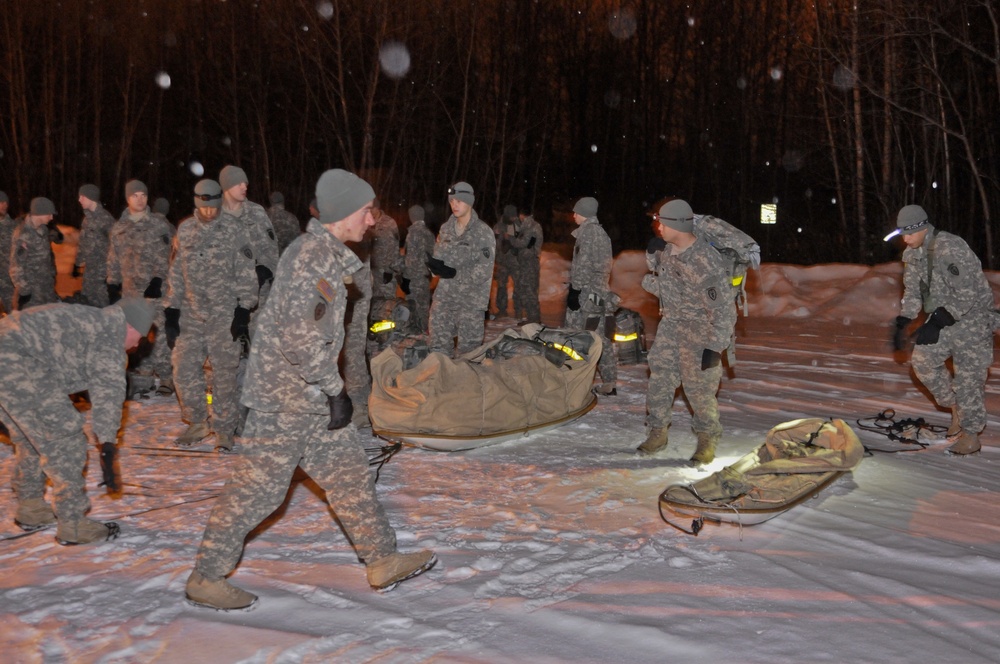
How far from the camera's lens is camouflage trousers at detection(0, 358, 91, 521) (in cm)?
448

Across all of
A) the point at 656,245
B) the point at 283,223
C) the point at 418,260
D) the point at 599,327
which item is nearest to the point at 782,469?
the point at 656,245

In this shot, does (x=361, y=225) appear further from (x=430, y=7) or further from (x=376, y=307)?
(x=430, y=7)

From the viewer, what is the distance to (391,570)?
4.16 metres

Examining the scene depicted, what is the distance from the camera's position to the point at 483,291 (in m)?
7.88

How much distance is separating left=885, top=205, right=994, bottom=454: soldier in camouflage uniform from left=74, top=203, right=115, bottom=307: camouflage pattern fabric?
8.34 m

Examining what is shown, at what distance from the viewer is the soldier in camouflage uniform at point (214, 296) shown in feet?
21.6

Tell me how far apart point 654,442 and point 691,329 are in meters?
0.93

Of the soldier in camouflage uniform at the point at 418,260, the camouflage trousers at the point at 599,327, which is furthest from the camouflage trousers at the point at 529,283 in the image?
the camouflage trousers at the point at 599,327

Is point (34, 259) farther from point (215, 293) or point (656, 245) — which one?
point (656, 245)

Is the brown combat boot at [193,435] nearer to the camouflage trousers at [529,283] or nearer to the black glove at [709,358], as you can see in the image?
the black glove at [709,358]

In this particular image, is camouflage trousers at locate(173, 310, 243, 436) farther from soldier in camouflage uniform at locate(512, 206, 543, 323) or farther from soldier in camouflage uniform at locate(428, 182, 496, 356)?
soldier in camouflage uniform at locate(512, 206, 543, 323)

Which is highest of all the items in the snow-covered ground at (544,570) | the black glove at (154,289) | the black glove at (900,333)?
the black glove at (154,289)

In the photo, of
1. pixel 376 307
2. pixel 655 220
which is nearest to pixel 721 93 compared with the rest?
pixel 376 307

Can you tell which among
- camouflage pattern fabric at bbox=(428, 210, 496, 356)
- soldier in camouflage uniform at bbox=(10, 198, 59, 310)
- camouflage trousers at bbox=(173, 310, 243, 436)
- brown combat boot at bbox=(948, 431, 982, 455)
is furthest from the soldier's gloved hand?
brown combat boot at bbox=(948, 431, 982, 455)
